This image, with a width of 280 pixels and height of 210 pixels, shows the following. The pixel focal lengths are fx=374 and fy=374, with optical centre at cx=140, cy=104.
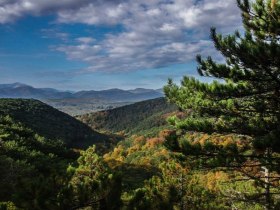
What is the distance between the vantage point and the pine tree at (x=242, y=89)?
16.0m

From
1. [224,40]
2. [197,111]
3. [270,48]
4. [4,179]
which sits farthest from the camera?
[4,179]

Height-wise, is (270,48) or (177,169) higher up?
(270,48)

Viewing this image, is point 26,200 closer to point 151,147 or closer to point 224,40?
point 224,40

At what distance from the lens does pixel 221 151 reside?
16.3 m

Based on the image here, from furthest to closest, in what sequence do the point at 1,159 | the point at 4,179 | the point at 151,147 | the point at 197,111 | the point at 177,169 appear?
the point at 151,147, the point at 1,159, the point at 4,179, the point at 177,169, the point at 197,111

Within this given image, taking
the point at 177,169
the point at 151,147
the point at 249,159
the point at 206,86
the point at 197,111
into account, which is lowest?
the point at 151,147

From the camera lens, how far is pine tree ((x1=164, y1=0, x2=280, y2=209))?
16031 mm

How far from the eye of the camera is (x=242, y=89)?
17.0 meters

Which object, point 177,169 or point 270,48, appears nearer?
point 270,48

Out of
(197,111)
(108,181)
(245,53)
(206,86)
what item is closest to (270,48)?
(245,53)

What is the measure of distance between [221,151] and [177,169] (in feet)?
25.1

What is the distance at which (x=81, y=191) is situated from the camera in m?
14.2

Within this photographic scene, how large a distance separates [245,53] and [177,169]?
33.9ft

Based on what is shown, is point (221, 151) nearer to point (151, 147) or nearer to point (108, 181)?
point (108, 181)
